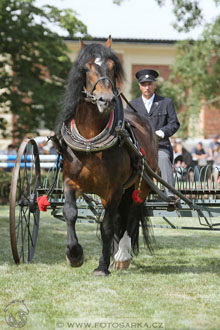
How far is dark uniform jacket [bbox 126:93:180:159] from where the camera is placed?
21.6 ft

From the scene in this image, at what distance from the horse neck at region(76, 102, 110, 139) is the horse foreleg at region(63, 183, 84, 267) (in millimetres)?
520

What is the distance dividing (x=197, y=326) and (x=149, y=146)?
286 cm

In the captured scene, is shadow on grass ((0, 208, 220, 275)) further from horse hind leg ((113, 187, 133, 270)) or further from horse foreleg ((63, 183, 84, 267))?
horse foreleg ((63, 183, 84, 267))

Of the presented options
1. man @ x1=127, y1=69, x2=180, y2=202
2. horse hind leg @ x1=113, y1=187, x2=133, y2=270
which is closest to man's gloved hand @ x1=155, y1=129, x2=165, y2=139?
man @ x1=127, y1=69, x2=180, y2=202

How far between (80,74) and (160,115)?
2.15 m

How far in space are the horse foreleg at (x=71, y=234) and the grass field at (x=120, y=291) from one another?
0.22m

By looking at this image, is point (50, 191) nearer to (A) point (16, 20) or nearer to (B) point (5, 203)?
(B) point (5, 203)

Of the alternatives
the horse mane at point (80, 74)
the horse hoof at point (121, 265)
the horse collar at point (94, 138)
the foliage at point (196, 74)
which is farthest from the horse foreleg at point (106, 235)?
the foliage at point (196, 74)

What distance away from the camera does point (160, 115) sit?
22.1 ft

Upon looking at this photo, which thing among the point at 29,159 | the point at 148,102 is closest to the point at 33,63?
the point at 29,159

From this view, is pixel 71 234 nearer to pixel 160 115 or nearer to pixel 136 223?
pixel 136 223

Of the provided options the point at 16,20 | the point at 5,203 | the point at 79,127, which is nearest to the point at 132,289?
the point at 79,127

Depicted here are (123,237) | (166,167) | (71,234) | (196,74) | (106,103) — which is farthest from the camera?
(196,74)

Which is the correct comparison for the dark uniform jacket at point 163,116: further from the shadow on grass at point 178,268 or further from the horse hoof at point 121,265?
the horse hoof at point 121,265
